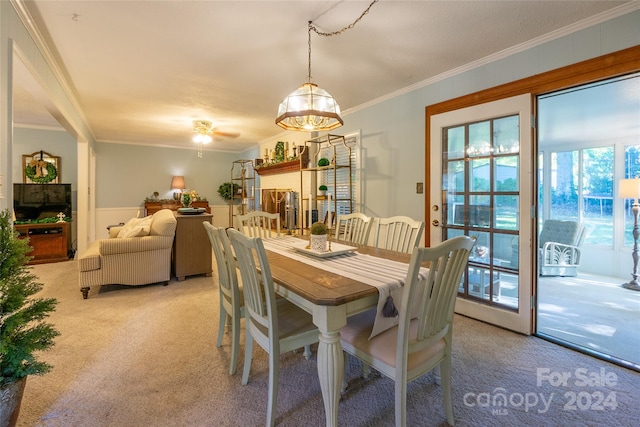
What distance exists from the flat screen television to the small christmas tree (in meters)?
4.90

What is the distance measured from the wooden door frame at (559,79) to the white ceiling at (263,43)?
0.30 metres

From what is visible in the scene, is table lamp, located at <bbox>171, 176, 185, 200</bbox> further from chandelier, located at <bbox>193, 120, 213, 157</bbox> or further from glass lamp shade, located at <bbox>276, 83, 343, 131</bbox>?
glass lamp shade, located at <bbox>276, 83, 343, 131</bbox>

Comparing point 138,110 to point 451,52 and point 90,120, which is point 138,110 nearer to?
point 90,120

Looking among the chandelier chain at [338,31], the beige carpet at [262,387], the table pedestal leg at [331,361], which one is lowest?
the beige carpet at [262,387]

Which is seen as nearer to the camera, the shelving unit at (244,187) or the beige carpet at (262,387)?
the beige carpet at (262,387)

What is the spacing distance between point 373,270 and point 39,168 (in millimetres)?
6721

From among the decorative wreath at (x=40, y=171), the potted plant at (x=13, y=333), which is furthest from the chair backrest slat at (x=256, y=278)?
the decorative wreath at (x=40, y=171)

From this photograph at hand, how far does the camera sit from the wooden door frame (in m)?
2.00

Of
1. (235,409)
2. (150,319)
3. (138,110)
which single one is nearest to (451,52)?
(235,409)

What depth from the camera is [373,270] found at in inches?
66.8

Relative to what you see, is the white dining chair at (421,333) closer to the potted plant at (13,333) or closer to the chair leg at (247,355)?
the chair leg at (247,355)

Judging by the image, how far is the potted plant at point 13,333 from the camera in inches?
52.1

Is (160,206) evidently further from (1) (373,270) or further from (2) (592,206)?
(2) (592,206)

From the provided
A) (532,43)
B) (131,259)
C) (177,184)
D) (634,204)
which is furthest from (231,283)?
(177,184)
